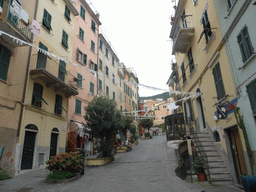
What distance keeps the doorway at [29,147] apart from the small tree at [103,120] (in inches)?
175

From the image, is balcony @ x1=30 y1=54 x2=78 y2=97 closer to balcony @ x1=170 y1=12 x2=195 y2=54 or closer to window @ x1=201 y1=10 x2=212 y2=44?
balcony @ x1=170 y1=12 x2=195 y2=54

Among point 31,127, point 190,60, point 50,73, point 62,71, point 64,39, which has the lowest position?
point 31,127

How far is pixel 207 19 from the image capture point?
10.0m

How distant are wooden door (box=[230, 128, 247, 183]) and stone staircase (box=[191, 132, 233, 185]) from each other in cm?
59

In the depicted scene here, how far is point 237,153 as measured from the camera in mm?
7797

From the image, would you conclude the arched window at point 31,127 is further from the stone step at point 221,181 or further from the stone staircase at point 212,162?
the stone step at point 221,181

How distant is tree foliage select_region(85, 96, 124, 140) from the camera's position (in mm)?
14812

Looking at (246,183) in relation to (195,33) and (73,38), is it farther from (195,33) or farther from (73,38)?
(73,38)

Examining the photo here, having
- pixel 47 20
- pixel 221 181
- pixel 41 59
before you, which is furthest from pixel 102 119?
pixel 221 181

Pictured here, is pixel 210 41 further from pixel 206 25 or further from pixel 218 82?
pixel 218 82

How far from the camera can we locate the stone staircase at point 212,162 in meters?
7.90

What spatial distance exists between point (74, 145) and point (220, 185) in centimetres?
1221

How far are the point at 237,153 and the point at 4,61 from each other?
488 inches

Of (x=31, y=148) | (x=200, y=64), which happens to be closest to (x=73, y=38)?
(x=31, y=148)
